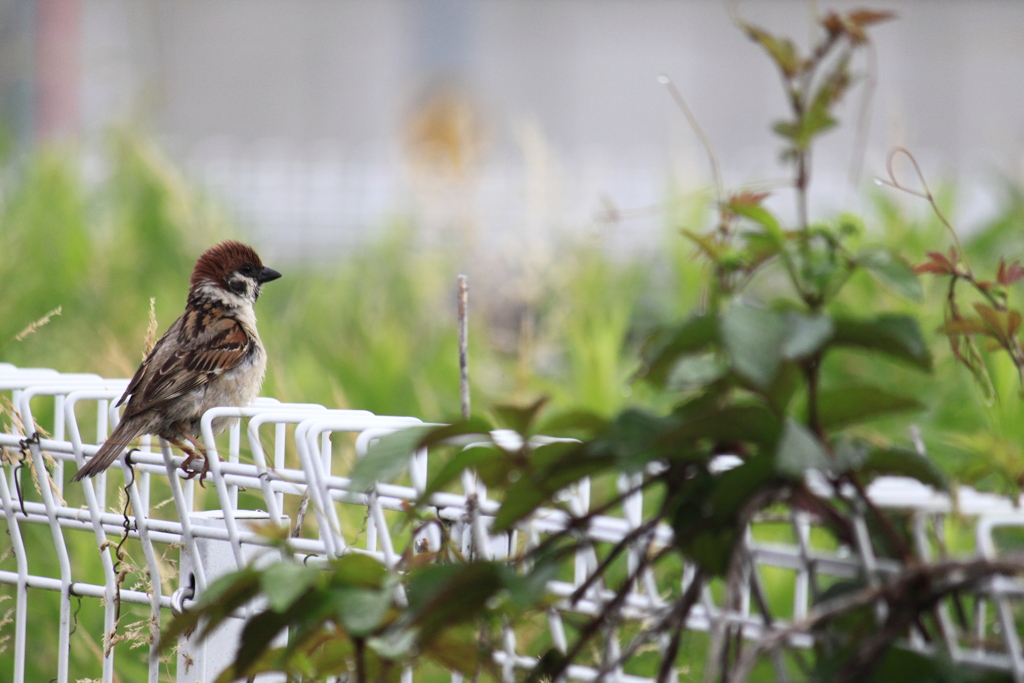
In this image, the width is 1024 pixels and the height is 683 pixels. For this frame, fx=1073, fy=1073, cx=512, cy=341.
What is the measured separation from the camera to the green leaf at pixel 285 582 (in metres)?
0.81

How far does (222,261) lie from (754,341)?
180 centimetres

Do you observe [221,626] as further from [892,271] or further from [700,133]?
[892,271]

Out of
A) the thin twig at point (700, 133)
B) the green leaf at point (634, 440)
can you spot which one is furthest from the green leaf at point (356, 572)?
the thin twig at point (700, 133)

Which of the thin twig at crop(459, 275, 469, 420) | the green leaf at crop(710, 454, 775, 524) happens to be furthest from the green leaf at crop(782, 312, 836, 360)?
the thin twig at crop(459, 275, 469, 420)

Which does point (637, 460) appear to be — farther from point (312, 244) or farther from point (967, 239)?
point (312, 244)

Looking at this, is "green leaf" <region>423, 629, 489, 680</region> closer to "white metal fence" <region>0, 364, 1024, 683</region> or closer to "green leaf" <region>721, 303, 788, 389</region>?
"white metal fence" <region>0, 364, 1024, 683</region>

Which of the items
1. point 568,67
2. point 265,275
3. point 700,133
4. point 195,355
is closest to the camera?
point 700,133

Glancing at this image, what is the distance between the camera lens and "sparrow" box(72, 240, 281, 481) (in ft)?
7.07

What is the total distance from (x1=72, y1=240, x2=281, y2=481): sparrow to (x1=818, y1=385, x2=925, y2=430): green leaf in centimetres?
149

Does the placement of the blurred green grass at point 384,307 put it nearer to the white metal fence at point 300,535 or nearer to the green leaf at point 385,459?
the white metal fence at point 300,535

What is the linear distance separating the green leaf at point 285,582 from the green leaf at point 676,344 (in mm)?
326

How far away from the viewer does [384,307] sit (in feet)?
15.9

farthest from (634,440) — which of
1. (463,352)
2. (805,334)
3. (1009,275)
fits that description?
(1009,275)

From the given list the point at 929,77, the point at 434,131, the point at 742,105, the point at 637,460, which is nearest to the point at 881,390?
the point at 637,460
